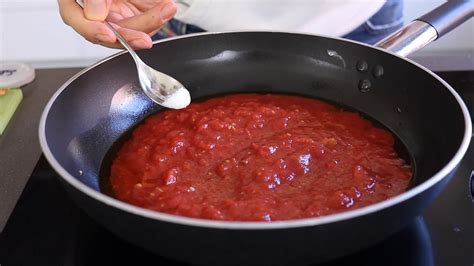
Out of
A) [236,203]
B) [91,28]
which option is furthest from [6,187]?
[236,203]

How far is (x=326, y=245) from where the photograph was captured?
0.64 metres

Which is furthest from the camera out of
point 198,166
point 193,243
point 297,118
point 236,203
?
point 297,118

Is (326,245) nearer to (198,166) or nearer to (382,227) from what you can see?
(382,227)

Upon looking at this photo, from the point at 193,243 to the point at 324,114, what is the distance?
51 centimetres

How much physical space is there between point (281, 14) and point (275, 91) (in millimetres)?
318

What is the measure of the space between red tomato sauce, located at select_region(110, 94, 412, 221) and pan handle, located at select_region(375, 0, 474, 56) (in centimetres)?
15

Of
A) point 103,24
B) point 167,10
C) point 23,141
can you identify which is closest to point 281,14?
point 167,10

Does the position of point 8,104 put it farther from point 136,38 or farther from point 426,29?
point 426,29

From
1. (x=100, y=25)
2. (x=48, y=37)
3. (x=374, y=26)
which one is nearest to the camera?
(x=100, y=25)

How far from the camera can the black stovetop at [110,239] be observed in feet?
2.54

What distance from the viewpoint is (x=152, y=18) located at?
3.42 ft

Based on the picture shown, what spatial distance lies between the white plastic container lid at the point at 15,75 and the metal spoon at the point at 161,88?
38 centimetres

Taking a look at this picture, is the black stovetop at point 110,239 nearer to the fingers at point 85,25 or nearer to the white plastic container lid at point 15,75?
the fingers at point 85,25

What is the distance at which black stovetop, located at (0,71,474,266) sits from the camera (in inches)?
30.4
